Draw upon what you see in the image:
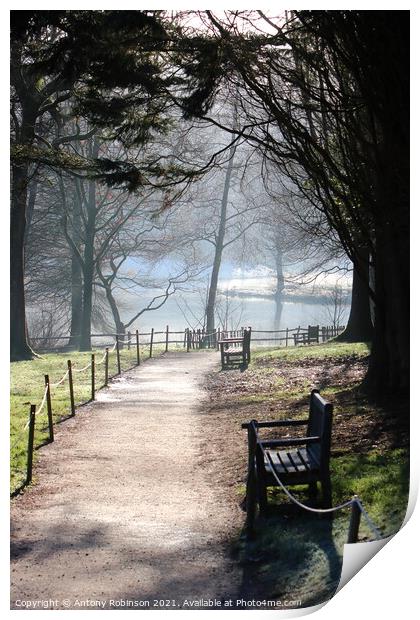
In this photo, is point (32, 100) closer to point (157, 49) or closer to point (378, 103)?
→ point (157, 49)

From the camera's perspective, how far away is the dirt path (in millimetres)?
4746

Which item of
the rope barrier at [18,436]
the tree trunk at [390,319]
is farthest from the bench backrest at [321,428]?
the rope barrier at [18,436]

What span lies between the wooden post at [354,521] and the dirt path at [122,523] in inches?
33.2

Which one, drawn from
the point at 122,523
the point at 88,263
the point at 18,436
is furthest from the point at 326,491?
the point at 88,263

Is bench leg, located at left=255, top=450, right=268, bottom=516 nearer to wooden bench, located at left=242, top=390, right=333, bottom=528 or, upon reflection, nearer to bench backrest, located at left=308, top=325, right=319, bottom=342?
wooden bench, located at left=242, top=390, right=333, bottom=528

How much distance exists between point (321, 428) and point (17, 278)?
595cm

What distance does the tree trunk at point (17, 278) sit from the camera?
9.73m

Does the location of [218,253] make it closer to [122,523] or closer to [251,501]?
[122,523]

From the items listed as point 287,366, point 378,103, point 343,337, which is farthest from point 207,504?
point 343,337

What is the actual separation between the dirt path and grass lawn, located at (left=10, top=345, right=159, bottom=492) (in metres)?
0.22

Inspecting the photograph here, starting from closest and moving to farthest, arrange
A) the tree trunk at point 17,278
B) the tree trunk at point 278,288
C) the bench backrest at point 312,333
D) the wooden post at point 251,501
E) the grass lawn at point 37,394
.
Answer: the wooden post at point 251,501 → the grass lawn at point 37,394 → the tree trunk at point 17,278 → the tree trunk at point 278,288 → the bench backrest at point 312,333

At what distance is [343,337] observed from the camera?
14758 millimetres

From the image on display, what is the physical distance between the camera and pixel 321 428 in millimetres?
5480

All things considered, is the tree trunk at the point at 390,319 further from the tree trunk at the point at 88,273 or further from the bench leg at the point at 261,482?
the tree trunk at the point at 88,273
